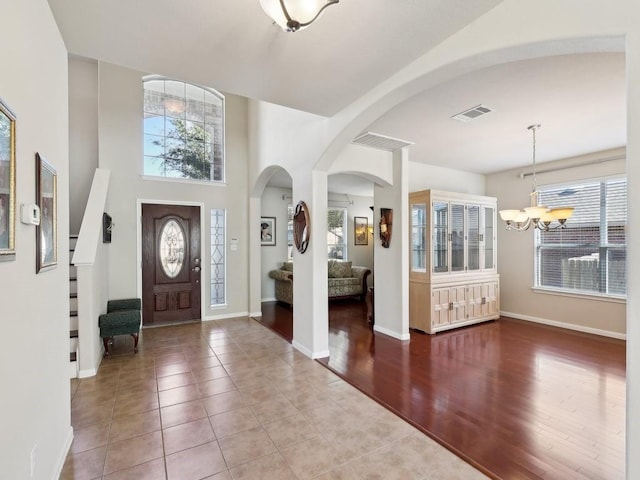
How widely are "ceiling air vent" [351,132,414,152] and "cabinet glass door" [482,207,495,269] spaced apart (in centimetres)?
228

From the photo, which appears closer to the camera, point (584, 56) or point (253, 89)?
point (584, 56)

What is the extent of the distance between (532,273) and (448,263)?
1874 mm

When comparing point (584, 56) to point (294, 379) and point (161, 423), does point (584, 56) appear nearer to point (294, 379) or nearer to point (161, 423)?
point (294, 379)

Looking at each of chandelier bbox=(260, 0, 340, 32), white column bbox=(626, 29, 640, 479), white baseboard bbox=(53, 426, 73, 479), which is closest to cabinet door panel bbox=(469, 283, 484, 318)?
white column bbox=(626, 29, 640, 479)

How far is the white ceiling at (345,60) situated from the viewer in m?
1.84

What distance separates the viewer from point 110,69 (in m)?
4.87

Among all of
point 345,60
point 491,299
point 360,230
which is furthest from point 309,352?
point 360,230

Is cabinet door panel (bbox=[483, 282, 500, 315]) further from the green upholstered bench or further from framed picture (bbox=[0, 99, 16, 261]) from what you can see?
framed picture (bbox=[0, 99, 16, 261])

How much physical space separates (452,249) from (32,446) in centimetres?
507

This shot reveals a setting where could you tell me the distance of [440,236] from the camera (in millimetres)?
4914

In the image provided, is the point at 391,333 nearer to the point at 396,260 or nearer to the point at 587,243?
the point at 396,260

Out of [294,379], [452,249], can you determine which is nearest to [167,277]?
[294,379]

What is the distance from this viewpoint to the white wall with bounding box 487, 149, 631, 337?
4652 millimetres

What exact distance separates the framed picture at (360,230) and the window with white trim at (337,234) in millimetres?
336
